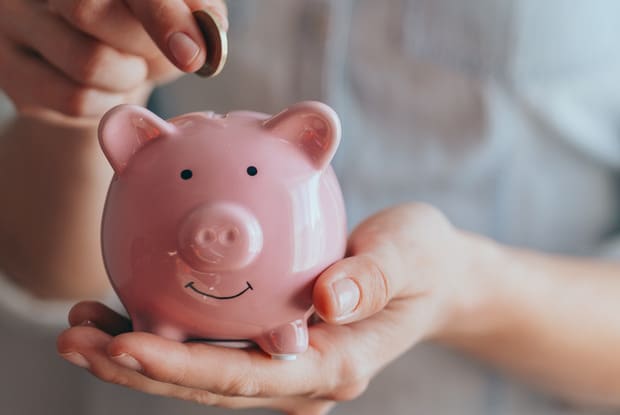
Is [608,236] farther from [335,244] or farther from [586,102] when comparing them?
[335,244]

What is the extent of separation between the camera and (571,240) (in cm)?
94

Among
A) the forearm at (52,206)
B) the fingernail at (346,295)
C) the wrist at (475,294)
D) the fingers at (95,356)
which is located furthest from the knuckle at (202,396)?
the forearm at (52,206)

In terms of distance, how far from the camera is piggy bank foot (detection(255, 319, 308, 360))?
505 millimetres

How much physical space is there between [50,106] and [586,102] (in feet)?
1.91

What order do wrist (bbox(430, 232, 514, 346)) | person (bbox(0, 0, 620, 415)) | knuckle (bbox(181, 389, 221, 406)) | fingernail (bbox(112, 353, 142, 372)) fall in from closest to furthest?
fingernail (bbox(112, 353, 142, 372)), knuckle (bbox(181, 389, 221, 406)), wrist (bbox(430, 232, 514, 346)), person (bbox(0, 0, 620, 415))

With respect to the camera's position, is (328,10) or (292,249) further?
(328,10)

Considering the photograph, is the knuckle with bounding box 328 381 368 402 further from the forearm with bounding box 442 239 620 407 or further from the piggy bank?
the forearm with bounding box 442 239 620 407

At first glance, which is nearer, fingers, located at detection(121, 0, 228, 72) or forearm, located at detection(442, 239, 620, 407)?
fingers, located at detection(121, 0, 228, 72)

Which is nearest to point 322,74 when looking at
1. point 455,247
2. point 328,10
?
point 328,10

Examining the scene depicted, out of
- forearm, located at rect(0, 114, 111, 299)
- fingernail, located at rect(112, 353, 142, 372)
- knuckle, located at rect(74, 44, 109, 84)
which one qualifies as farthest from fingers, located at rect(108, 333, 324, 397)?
forearm, located at rect(0, 114, 111, 299)

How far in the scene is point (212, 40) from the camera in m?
0.49

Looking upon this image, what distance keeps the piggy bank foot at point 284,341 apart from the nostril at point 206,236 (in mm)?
83

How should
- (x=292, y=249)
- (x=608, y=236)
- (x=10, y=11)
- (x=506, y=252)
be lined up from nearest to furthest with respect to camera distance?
(x=292, y=249), (x=10, y=11), (x=506, y=252), (x=608, y=236)

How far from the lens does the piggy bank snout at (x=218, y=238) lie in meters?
0.46
